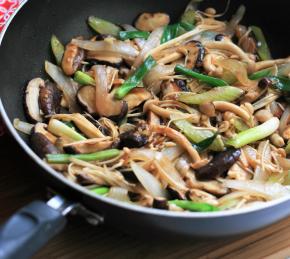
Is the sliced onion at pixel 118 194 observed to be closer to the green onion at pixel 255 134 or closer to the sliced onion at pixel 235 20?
the green onion at pixel 255 134

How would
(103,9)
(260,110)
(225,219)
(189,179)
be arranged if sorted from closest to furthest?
1. (225,219)
2. (189,179)
3. (260,110)
4. (103,9)

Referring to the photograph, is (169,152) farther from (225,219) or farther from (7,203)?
(7,203)

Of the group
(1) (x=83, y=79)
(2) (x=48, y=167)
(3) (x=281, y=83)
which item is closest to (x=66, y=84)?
(1) (x=83, y=79)

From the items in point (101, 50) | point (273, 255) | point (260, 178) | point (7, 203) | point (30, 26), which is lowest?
point (273, 255)

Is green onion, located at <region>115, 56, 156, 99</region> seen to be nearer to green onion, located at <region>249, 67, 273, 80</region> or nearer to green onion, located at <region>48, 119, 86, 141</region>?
green onion, located at <region>48, 119, 86, 141</region>

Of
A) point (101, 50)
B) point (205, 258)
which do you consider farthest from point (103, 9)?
point (205, 258)

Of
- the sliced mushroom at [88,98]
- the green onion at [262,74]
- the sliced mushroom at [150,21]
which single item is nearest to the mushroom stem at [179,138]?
the sliced mushroom at [88,98]
